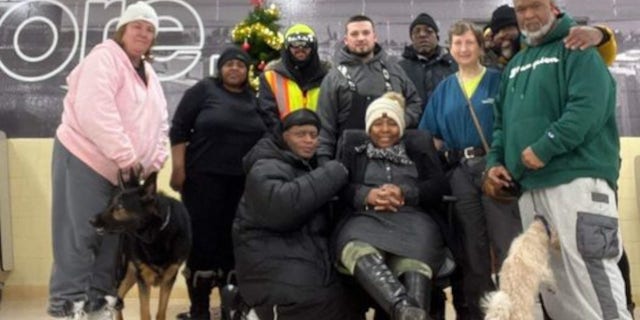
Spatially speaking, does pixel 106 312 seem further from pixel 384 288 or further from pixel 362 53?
pixel 362 53

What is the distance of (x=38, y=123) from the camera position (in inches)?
248

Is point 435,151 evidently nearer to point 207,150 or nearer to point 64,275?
point 207,150

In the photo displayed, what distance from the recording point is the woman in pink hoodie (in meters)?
3.65

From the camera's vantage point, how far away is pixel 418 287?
146 inches

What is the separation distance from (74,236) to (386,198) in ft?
4.95

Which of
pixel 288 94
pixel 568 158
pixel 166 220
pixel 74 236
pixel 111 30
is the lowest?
pixel 166 220

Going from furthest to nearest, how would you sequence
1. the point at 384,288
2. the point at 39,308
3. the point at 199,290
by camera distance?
the point at 39,308
the point at 199,290
the point at 384,288

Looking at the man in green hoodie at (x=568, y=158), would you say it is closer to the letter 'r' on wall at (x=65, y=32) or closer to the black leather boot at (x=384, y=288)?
the black leather boot at (x=384, y=288)

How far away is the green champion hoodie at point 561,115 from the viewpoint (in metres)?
3.02

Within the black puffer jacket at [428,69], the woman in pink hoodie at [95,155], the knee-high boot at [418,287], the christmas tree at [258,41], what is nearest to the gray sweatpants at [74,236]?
the woman in pink hoodie at [95,155]

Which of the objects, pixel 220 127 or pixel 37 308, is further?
pixel 37 308

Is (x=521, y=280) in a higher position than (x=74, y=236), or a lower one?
higher

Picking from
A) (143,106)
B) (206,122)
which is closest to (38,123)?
(206,122)

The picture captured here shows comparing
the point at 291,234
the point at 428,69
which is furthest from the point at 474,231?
the point at 428,69
